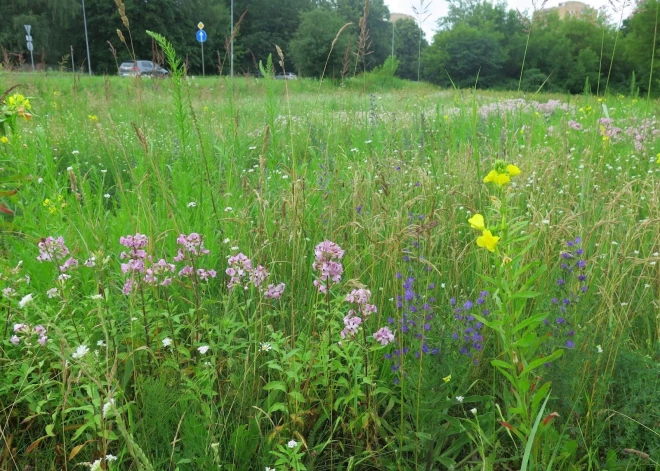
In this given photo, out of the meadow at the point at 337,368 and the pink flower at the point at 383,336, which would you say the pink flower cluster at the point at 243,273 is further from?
the pink flower at the point at 383,336

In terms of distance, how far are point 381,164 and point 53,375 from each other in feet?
6.82

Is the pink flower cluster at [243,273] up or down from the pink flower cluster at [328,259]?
down

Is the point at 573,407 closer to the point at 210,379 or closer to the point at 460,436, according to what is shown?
the point at 460,436


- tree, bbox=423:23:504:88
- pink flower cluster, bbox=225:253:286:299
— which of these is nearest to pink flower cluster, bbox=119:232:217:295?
pink flower cluster, bbox=225:253:286:299

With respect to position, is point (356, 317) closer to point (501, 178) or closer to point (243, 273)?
point (243, 273)

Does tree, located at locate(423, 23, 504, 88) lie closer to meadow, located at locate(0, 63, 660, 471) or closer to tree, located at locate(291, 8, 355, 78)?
tree, located at locate(291, 8, 355, 78)

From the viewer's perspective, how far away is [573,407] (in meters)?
1.45

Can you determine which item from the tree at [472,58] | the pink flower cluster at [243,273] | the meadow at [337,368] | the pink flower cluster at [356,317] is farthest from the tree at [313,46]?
the pink flower cluster at [356,317]

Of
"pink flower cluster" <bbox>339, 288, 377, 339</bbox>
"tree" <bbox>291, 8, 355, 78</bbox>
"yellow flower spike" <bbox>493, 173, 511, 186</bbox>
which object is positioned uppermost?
"tree" <bbox>291, 8, 355, 78</bbox>

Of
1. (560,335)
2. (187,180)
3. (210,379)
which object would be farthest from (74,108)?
(560,335)

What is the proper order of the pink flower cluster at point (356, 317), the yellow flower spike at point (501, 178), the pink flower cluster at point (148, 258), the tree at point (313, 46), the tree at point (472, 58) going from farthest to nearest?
the tree at point (472, 58), the tree at point (313, 46), the pink flower cluster at point (148, 258), the pink flower cluster at point (356, 317), the yellow flower spike at point (501, 178)

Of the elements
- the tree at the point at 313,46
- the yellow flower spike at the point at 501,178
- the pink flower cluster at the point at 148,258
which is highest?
the tree at the point at 313,46

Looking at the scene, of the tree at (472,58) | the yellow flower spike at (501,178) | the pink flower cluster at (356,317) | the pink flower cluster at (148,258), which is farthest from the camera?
the tree at (472,58)

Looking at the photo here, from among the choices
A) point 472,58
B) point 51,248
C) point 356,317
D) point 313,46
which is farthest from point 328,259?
point 472,58
